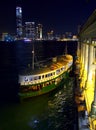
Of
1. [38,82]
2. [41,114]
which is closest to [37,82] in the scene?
[38,82]

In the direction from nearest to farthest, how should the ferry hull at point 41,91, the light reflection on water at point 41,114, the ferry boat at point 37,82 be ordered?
the light reflection on water at point 41,114
the ferry hull at point 41,91
the ferry boat at point 37,82

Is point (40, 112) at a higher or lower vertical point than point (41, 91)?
lower

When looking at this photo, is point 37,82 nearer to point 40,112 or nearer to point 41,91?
point 41,91

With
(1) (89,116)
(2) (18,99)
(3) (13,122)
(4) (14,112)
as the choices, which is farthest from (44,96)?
(1) (89,116)

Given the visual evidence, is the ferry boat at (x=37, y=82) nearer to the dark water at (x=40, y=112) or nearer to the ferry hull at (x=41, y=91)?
the ferry hull at (x=41, y=91)

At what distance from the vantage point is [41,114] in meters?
31.8

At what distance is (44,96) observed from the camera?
1563 inches

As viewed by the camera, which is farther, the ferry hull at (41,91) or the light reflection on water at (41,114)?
the ferry hull at (41,91)

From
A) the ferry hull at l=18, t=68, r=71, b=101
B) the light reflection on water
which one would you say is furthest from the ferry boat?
the light reflection on water

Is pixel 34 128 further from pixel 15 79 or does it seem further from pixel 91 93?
pixel 15 79

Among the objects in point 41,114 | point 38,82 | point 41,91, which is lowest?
point 41,114

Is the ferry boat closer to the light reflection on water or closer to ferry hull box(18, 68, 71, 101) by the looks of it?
ferry hull box(18, 68, 71, 101)

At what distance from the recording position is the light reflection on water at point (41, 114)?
28219 millimetres

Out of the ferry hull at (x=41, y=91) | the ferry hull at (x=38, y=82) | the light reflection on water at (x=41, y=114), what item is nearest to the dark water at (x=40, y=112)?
the light reflection on water at (x=41, y=114)
